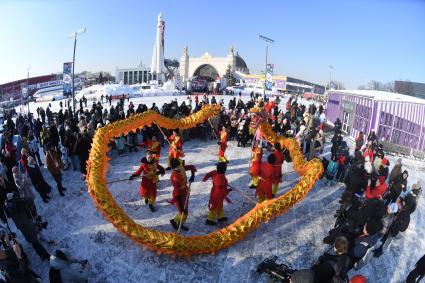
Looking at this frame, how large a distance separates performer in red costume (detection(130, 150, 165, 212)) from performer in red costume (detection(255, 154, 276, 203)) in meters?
2.34

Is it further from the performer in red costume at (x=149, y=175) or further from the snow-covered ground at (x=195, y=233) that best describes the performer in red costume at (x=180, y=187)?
the performer in red costume at (x=149, y=175)

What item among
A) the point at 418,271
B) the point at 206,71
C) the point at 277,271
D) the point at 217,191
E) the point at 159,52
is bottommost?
the point at 418,271

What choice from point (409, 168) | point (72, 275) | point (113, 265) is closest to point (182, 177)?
point (113, 265)

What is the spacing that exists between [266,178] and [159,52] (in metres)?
56.7

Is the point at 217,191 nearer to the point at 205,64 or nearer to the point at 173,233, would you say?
the point at 173,233

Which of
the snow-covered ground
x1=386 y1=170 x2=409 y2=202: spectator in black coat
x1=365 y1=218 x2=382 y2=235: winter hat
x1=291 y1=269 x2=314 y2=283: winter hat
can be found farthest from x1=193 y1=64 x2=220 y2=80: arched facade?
x1=291 y1=269 x2=314 y2=283: winter hat

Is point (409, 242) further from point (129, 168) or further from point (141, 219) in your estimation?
point (129, 168)

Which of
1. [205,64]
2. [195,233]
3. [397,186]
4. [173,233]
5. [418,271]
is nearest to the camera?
[418,271]

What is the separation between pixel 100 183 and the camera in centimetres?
601

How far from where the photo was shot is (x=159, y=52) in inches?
2347

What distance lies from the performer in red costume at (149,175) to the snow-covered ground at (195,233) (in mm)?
395

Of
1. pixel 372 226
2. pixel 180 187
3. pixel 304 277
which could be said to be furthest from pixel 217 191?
pixel 304 277

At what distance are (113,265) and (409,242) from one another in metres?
6.35

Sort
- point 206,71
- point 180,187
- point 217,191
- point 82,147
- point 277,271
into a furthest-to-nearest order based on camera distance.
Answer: point 206,71 → point 82,147 → point 217,191 → point 180,187 → point 277,271
